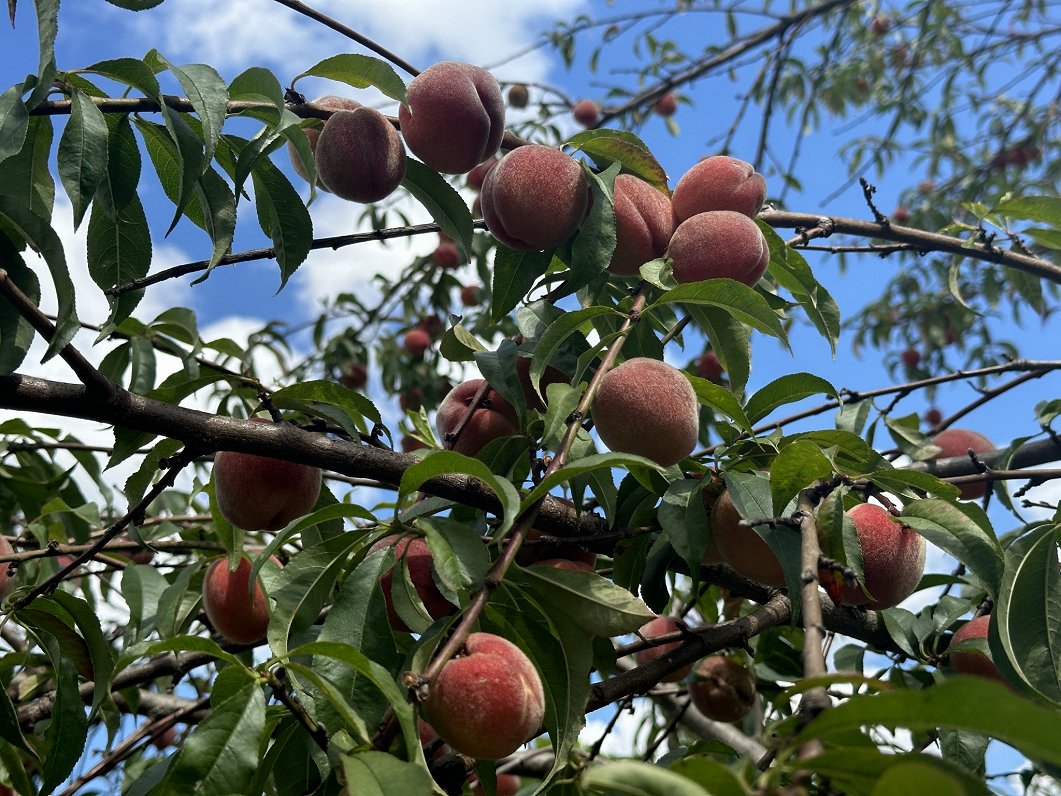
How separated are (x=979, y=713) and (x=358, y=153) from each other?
880 millimetres

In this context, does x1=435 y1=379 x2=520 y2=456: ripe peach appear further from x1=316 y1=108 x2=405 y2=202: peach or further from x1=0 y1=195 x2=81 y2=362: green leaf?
x1=0 y1=195 x2=81 y2=362: green leaf

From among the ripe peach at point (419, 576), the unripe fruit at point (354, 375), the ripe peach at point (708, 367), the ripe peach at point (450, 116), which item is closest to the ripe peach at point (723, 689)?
the ripe peach at point (419, 576)

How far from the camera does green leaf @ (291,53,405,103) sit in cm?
109

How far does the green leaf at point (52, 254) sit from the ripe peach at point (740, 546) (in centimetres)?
66

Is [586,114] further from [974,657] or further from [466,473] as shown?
[466,473]

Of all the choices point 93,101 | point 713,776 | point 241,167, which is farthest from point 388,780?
point 93,101

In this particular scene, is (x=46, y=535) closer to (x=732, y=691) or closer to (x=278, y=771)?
(x=278, y=771)

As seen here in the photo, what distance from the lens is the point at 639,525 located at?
1.09 m

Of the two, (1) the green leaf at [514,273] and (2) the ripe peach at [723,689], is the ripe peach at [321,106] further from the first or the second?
(2) the ripe peach at [723,689]

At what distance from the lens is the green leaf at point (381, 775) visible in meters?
0.58

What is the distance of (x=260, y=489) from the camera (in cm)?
112

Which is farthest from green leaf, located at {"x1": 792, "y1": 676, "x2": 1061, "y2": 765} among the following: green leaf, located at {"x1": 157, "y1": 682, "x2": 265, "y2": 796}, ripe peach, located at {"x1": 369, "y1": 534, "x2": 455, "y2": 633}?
ripe peach, located at {"x1": 369, "y1": 534, "x2": 455, "y2": 633}

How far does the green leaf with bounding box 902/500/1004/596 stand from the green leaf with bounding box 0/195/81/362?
2.80 ft

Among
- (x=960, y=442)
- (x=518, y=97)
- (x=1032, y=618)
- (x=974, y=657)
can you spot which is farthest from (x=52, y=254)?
(x=518, y=97)
